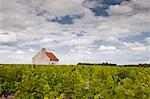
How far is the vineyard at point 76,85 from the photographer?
46.0 ft

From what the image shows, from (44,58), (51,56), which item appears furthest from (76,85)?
(51,56)

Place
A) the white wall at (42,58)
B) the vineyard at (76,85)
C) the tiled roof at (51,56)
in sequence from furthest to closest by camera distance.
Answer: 1. the tiled roof at (51,56)
2. the white wall at (42,58)
3. the vineyard at (76,85)

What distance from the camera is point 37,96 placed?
1664 cm

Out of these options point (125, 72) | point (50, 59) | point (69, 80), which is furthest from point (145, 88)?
point (50, 59)

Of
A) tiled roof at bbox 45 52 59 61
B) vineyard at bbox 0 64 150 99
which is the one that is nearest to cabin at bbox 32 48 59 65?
tiled roof at bbox 45 52 59 61

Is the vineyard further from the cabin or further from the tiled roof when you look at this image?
the tiled roof

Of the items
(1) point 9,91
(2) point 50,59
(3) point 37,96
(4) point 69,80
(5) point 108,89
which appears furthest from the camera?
(2) point 50,59

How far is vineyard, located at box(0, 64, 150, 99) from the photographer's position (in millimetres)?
14008

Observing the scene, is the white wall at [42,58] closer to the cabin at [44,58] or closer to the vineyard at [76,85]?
the cabin at [44,58]

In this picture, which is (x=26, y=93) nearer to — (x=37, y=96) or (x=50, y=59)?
(x=37, y=96)

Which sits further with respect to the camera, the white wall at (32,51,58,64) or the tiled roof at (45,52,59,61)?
the tiled roof at (45,52,59,61)

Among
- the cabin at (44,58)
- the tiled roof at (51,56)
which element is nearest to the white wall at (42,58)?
the cabin at (44,58)

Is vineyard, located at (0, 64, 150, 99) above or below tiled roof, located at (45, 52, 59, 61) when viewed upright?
below

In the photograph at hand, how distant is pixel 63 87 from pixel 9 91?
6.77 m
